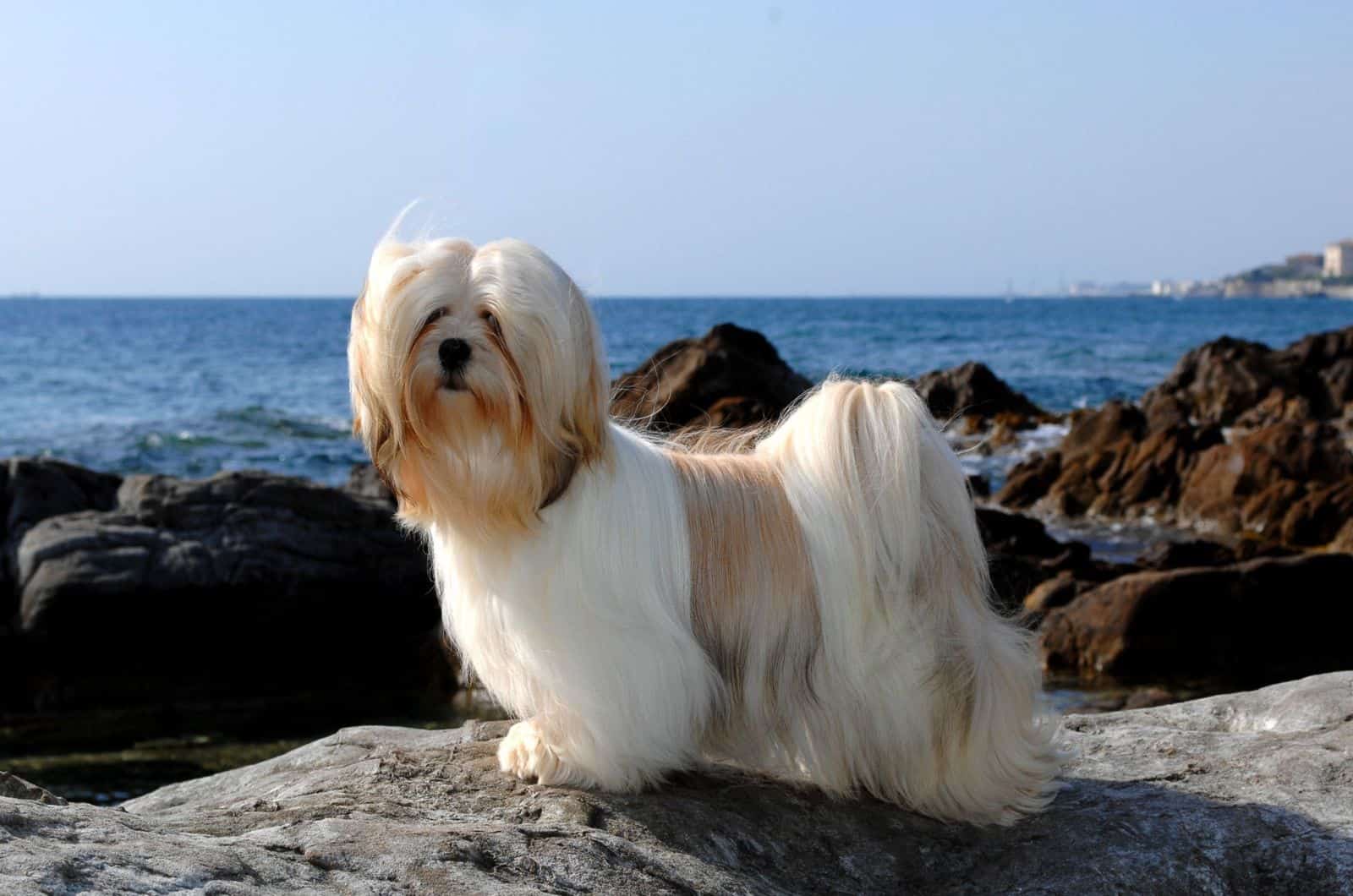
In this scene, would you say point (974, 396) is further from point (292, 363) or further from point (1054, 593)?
point (292, 363)

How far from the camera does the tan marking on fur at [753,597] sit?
3785mm

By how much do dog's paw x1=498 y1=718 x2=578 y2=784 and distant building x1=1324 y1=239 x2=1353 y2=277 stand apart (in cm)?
14828

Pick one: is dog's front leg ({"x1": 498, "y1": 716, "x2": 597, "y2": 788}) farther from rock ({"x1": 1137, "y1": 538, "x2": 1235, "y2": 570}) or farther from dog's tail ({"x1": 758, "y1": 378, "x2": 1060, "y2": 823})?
rock ({"x1": 1137, "y1": 538, "x2": 1235, "y2": 570})

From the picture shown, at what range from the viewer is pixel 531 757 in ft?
12.7

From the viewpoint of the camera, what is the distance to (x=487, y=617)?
3.78 metres

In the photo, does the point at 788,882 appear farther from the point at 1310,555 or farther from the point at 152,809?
the point at 1310,555

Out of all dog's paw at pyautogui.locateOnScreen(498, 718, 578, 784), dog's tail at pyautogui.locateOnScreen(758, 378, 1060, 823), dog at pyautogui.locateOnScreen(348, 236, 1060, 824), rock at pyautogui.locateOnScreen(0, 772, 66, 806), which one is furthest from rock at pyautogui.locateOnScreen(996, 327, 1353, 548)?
rock at pyautogui.locateOnScreen(0, 772, 66, 806)

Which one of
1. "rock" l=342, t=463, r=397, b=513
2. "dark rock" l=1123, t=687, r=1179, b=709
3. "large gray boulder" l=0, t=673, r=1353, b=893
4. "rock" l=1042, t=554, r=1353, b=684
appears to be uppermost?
"large gray boulder" l=0, t=673, r=1353, b=893

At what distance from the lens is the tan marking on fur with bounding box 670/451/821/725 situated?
3.79 m

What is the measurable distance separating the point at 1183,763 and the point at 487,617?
7.20ft

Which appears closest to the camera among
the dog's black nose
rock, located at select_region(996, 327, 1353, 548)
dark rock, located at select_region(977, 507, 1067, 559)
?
the dog's black nose

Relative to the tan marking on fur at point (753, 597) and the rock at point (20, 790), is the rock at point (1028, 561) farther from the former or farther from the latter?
the rock at point (20, 790)

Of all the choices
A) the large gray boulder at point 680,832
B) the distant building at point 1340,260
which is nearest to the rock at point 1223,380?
the large gray boulder at point 680,832

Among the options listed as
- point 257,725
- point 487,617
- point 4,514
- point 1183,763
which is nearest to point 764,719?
point 487,617
